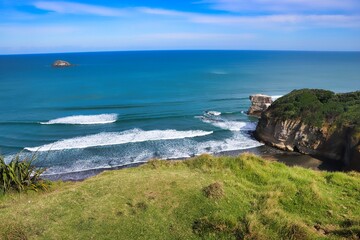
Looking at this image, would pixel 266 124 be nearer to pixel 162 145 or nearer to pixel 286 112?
pixel 286 112

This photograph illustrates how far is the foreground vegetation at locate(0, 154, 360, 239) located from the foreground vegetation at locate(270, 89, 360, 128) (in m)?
17.2

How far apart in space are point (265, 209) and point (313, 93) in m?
31.2

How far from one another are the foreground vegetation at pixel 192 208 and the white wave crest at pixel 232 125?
2587 centimetres

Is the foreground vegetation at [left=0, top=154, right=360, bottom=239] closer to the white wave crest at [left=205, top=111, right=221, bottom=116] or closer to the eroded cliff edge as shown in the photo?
the eroded cliff edge

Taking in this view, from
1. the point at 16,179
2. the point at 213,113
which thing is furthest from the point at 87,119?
the point at 16,179

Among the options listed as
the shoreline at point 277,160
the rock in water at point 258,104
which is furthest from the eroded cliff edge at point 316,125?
the rock in water at point 258,104

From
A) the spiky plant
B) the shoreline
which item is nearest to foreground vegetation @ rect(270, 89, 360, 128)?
the shoreline

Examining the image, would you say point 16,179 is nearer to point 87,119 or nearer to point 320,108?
point 87,119

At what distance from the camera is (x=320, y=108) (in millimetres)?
37531

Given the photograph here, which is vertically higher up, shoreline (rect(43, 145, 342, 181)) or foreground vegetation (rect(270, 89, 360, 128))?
foreground vegetation (rect(270, 89, 360, 128))

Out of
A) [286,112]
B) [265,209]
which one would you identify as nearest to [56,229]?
[265,209]

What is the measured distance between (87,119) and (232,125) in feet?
76.0

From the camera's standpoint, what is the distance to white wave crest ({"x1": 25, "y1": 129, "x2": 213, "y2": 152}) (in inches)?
1469

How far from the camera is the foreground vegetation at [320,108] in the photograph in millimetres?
34875
